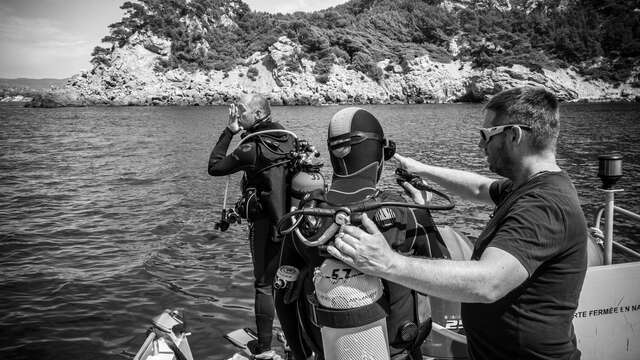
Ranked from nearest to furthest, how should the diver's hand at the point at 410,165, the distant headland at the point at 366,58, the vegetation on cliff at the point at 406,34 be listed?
the diver's hand at the point at 410,165, the distant headland at the point at 366,58, the vegetation on cliff at the point at 406,34

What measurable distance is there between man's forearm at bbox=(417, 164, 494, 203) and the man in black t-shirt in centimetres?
70

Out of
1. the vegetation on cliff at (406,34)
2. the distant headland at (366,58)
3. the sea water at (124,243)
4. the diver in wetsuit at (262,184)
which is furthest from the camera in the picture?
the vegetation on cliff at (406,34)

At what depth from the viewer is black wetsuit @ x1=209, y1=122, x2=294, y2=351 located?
15.6 feet

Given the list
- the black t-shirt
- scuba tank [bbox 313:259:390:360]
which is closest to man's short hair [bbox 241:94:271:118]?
scuba tank [bbox 313:259:390:360]

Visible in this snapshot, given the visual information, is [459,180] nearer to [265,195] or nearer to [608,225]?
[608,225]

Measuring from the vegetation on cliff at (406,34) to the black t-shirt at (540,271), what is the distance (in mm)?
96834

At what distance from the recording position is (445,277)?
71.8 inches

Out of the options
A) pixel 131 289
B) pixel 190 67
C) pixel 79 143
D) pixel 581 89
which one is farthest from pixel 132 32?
pixel 131 289

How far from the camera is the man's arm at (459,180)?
305 cm

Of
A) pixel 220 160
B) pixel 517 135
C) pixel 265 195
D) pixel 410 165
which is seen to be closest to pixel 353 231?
pixel 517 135

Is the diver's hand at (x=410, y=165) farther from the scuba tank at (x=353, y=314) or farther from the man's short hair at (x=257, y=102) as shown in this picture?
the man's short hair at (x=257, y=102)

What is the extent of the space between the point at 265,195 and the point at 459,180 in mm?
2250

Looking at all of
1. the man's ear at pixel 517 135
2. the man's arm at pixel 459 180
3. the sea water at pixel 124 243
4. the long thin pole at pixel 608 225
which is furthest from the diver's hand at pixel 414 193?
the sea water at pixel 124 243

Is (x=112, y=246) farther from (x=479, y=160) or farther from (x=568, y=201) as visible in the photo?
(x=479, y=160)
